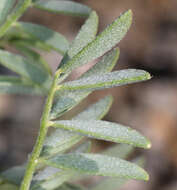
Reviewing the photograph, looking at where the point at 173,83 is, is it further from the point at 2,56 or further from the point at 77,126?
the point at 77,126

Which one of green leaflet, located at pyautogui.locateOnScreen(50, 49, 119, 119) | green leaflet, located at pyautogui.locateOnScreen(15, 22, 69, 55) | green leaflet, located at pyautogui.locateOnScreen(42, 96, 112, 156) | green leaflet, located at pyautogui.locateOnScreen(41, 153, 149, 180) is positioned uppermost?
green leaflet, located at pyautogui.locateOnScreen(15, 22, 69, 55)

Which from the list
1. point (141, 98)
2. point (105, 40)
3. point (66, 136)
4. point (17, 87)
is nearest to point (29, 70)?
point (17, 87)

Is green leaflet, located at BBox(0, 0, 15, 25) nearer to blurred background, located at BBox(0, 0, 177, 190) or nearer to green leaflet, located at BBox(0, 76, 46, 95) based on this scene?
green leaflet, located at BBox(0, 76, 46, 95)

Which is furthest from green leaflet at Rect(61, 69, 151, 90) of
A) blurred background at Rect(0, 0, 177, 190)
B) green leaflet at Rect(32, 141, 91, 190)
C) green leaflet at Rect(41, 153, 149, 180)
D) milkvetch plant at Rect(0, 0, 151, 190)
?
blurred background at Rect(0, 0, 177, 190)

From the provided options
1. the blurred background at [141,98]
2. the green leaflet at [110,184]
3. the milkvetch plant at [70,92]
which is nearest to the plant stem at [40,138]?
the milkvetch plant at [70,92]

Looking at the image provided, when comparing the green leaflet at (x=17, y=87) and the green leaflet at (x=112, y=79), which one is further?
the green leaflet at (x=17, y=87)

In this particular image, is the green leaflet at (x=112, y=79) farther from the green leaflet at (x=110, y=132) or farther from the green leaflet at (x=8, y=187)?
the green leaflet at (x=8, y=187)
